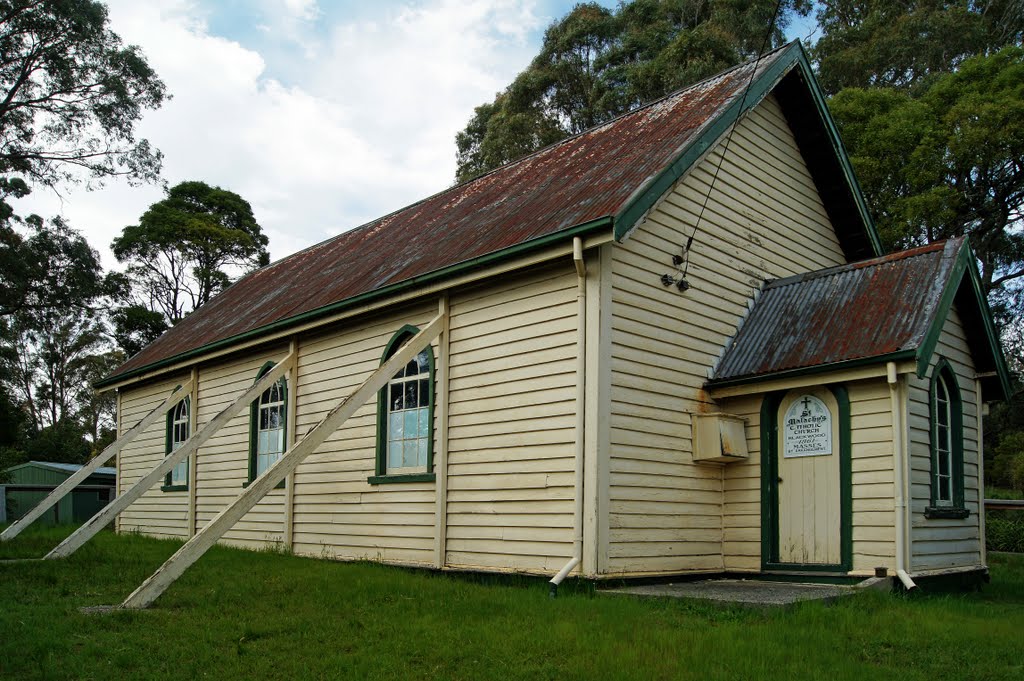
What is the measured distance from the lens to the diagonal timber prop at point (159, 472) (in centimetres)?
1398

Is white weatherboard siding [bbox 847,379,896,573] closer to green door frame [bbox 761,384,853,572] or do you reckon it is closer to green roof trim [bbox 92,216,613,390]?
green door frame [bbox 761,384,853,572]

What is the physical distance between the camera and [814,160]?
51.7 ft

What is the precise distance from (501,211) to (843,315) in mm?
5120

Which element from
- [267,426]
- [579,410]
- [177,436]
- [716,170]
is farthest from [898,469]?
[177,436]

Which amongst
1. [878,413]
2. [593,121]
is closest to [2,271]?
[593,121]

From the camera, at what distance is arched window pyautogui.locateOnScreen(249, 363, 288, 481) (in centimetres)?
1672

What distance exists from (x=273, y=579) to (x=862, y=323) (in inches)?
298

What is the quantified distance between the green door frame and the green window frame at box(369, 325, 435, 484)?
4258 millimetres

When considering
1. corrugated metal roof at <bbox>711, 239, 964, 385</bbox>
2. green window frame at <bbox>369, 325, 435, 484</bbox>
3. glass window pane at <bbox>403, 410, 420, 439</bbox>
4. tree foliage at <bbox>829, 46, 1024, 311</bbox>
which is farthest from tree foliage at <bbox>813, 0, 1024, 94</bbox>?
glass window pane at <bbox>403, 410, 420, 439</bbox>

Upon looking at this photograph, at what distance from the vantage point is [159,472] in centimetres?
1424

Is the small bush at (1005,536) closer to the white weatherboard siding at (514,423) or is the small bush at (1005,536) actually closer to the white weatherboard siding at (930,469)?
the white weatherboard siding at (930,469)

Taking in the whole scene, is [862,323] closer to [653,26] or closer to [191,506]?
[191,506]

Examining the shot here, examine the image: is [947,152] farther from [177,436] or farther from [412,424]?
[177,436]

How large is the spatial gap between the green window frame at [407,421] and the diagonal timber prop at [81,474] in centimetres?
656
